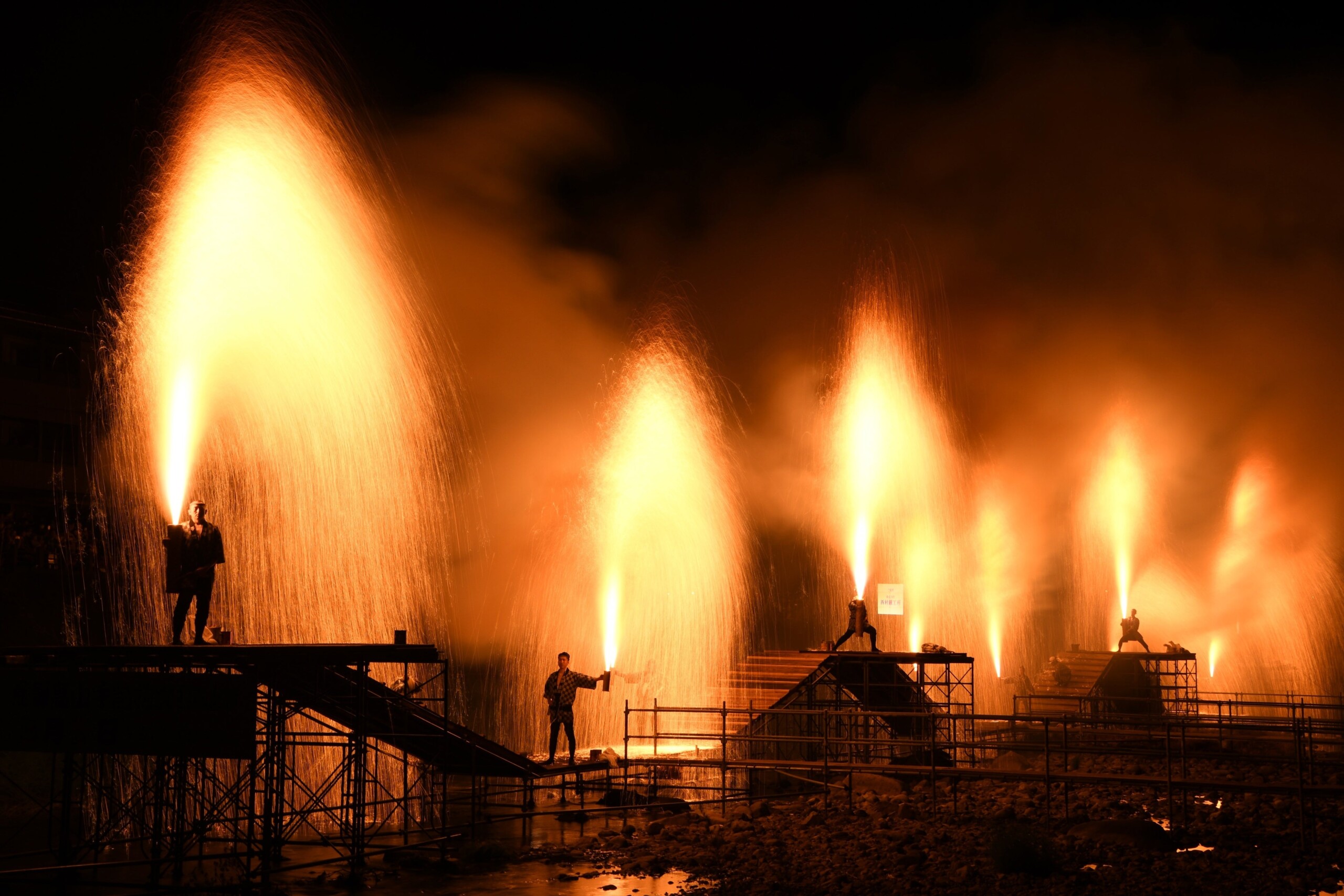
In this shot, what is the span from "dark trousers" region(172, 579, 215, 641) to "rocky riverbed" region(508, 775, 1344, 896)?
6.26 m

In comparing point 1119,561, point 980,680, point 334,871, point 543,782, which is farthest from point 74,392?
point 1119,561

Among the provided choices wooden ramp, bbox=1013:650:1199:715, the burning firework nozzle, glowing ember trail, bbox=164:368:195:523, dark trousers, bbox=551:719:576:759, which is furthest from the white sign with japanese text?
the burning firework nozzle

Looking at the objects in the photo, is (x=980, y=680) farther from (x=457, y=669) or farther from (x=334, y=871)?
(x=334, y=871)

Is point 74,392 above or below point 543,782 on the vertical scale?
above

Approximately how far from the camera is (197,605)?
56.6 ft

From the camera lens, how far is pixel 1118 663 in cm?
4419

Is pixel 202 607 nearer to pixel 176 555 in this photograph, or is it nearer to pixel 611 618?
pixel 176 555

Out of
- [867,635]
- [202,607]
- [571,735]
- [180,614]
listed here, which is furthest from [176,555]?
[867,635]

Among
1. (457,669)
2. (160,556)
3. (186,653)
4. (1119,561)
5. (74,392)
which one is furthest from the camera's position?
(1119,561)

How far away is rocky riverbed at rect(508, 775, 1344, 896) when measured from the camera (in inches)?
A: 655

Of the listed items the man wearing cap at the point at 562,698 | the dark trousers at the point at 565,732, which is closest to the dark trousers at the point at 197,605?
the man wearing cap at the point at 562,698

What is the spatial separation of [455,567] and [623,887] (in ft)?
129

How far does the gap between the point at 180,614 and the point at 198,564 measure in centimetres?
91

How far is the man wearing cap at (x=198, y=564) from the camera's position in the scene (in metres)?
17.1
